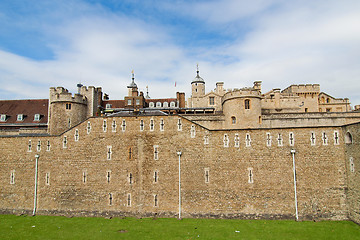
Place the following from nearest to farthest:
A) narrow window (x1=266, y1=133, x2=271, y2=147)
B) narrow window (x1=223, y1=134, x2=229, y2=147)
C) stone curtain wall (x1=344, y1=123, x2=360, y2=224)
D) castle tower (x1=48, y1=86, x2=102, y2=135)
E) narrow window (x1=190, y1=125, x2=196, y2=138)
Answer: stone curtain wall (x1=344, y1=123, x2=360, y2=224)
narrow window (x1=266, y1=133, x2=271, y2=147)
narrow window (x1=223, y1=134, x2=229, y2=147)
narrow window (x1=190, y1=125, x2=196, y2=138)
castle tower (x1=48, y1=86, x2=102, y2=135)

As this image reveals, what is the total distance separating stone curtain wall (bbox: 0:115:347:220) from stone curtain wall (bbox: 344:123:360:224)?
626mm

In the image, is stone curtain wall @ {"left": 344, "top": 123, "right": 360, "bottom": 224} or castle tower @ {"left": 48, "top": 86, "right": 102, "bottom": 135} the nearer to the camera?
stone curtain wall @ {"left": 344, "top": 123, "right": 360, "bottom": 224}

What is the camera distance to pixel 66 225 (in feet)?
72.7

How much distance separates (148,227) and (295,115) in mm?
25945

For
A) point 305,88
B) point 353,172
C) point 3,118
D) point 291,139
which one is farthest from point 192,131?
point 3,118

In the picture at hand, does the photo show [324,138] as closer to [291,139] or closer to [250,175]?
[291,139]

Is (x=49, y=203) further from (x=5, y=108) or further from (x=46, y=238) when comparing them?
(x=5, y=108)

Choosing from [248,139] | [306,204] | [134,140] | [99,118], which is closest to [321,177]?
[306,204]

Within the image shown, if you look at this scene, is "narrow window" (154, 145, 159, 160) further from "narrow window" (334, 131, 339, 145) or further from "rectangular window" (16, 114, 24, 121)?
"rectangular window" (16, 114, 24, 121)

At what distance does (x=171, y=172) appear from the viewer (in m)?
24.5

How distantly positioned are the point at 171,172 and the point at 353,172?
55.8ft

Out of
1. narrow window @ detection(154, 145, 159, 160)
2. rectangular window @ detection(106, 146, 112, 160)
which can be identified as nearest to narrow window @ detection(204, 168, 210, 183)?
narrow window @ detection(154, 145, 159, 160)

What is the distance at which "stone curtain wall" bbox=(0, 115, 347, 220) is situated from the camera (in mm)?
22656

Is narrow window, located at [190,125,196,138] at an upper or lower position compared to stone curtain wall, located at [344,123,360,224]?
upper
